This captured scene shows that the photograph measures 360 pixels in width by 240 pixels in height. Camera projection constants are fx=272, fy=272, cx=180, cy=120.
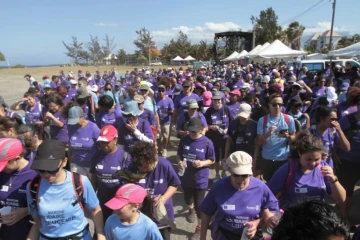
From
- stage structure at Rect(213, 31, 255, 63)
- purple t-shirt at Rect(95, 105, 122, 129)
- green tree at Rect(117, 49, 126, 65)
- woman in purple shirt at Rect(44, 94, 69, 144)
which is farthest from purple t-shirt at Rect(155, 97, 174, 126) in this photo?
green tree at Rect(117, 49, 126, 65)

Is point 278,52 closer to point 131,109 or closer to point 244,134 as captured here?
point 244,134

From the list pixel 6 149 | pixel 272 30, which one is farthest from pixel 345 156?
pixel 272 30

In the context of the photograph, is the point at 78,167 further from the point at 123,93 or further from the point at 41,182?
the point at 123,93

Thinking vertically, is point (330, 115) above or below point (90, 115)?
above

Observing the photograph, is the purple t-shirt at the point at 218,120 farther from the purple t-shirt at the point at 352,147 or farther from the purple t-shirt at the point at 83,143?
the purple t-shirt at the point at 83,143

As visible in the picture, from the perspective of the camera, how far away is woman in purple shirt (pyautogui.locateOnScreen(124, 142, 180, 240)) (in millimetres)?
2863

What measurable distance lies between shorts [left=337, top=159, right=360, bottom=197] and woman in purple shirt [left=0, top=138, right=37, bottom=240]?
408cm

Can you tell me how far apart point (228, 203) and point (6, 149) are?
2028 millimetres

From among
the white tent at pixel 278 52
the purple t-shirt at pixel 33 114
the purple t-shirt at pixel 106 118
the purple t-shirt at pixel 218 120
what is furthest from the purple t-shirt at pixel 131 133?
the white tent at pixel 278 52

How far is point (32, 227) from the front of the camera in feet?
8.11

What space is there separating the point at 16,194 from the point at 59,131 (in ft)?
9.63

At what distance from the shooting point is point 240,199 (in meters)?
2.51

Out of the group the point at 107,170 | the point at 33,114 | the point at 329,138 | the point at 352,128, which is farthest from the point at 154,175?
the point at 33,114

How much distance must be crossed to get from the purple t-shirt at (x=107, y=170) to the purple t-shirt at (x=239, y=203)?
4.17 feet
